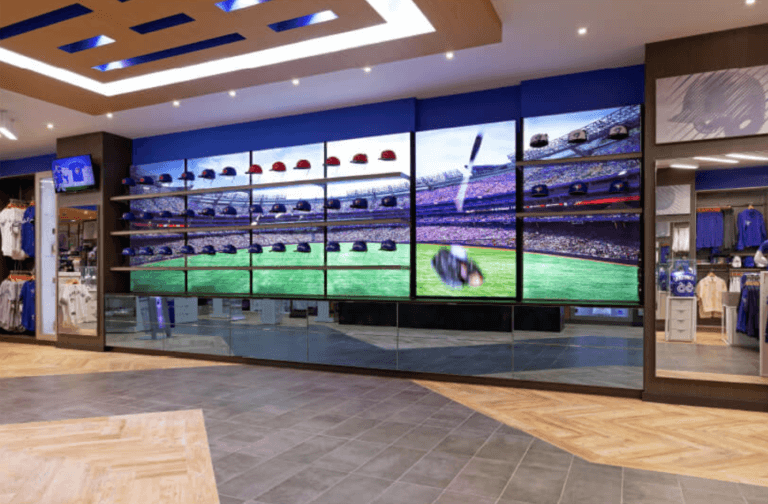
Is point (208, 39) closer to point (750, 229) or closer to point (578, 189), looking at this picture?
point (578, 189)

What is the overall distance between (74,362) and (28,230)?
123 inches

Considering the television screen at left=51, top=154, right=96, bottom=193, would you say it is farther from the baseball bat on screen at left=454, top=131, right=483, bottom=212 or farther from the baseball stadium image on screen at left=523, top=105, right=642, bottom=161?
the baseball stadium image on screen at left=523, top=105, right=642, bottom=161

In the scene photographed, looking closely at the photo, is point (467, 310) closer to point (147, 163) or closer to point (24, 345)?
point (147, 163)

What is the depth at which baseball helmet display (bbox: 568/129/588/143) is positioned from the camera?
5035mm

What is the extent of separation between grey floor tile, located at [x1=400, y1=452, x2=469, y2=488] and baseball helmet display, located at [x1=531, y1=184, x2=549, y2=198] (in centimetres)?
297

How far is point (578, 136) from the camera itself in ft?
16.6

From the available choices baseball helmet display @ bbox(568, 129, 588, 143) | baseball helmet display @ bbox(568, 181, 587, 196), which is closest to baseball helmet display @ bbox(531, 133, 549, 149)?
baseball helmet display @ bbox(568, 129, 588, 143)

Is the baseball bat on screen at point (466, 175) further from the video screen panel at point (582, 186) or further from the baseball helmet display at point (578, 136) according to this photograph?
the baseball helmet display at point (578, 136)

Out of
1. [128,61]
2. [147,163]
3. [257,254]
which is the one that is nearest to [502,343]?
[257,254]

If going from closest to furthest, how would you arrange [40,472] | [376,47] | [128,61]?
[40,472] < [376,47] < [128,61]

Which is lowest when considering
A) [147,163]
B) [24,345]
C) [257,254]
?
[24,345]

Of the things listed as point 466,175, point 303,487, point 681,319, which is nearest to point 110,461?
point 303,487

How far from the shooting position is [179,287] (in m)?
7.37

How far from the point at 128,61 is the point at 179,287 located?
3567 mm
